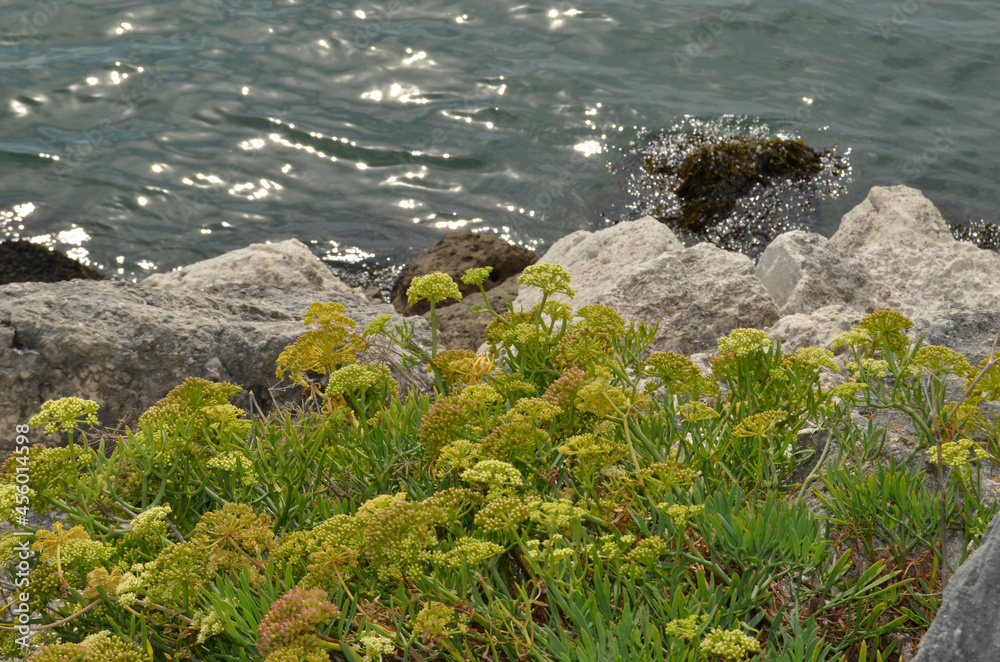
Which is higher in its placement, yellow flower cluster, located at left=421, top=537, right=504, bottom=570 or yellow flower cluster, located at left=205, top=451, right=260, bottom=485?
yellow flower cluster, located at left=421, top=537, right=504, bottom=570

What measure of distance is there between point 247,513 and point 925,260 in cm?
541

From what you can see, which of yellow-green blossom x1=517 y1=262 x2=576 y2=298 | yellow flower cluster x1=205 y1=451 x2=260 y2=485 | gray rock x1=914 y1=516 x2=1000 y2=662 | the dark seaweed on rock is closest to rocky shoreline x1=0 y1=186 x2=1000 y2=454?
yellow flower cluster x1=205 y1=451 x2=260 y2=485

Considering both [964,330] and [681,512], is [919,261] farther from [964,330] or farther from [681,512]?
[681,512]

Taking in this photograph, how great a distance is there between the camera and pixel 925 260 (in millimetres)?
5902

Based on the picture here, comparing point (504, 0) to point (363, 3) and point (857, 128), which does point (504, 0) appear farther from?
point (857, 128)

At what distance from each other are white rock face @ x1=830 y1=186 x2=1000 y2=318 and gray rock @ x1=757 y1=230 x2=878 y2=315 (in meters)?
0.16

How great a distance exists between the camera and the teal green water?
10.6 metres

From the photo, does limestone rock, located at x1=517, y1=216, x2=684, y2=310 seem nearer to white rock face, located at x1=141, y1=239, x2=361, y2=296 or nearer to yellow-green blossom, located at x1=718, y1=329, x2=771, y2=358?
white rock face, located at x1=141, y1=239, x2=361, y2=296

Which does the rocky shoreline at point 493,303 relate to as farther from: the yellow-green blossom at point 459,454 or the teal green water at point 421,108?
the teal green water at point 421,108

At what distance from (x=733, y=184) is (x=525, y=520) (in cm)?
881

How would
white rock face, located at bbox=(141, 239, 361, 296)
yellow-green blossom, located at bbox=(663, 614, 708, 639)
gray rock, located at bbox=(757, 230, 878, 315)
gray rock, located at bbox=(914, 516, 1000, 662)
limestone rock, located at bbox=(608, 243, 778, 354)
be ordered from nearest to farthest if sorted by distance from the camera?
gray rock, located at bbox=(914, 516, 1000, 662) → yellow-green blossom, located at bbox=(663, 614, 708, 639) → limestone rock, located at bbox=(608, 243, 778, 354) → gray rock, located at bbox=(757, 230, 878, 315) → white rock face, located at bbox=(141, 239, 361, 296)

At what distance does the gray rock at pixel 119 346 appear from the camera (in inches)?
156

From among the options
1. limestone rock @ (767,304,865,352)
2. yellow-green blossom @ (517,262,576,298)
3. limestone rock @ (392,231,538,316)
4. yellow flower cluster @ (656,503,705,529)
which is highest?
yellow-green blossom @ (517,262,576,298)

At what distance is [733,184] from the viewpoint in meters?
10.2
